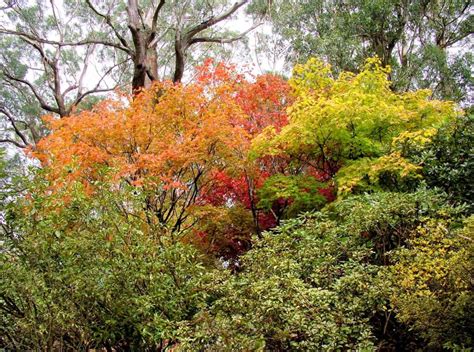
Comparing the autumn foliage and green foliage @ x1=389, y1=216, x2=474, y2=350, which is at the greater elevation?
the autumn foliage

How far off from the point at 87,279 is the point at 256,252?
1.59m

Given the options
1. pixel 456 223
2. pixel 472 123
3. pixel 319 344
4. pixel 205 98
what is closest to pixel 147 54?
pixel 205 98

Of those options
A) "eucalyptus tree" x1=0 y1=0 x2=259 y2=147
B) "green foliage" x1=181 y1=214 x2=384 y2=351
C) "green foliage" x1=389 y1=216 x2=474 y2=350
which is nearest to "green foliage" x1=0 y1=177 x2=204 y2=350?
"green foliage" x1=181 y1=214 x2=384 y2=351

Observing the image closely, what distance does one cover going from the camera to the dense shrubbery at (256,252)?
3287 millimetres

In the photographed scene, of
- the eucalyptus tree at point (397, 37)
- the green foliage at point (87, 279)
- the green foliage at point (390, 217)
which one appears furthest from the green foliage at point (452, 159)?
the eucalyptus tree at point (397, 37)

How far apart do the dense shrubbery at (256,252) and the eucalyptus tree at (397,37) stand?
22.2ft

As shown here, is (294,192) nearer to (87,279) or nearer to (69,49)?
(87,279)

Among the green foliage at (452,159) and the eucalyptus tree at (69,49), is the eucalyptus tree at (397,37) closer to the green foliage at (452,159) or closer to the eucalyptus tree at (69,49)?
the eucalyptus tree at (69,49)

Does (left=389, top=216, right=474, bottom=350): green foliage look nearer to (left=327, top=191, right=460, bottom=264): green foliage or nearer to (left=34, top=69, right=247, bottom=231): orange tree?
(left=327, top=191, right=460, bottom=264): green foliage

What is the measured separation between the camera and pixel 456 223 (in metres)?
4.51

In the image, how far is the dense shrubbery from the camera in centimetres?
329

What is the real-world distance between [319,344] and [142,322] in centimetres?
162

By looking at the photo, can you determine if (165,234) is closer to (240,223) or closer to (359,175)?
(359,175)

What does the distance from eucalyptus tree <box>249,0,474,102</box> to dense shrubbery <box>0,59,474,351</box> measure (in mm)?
6782
